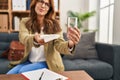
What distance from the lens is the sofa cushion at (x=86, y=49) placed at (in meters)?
2.65

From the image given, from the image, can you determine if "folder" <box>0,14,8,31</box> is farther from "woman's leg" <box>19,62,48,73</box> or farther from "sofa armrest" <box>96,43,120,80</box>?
"woman's leg" <box>19,62,48,73</box>

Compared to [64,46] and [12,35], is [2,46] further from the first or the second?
[64,46]

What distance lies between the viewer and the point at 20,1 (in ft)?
11.0

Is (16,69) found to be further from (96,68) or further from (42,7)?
(96,68)

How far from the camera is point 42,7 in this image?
1651mm

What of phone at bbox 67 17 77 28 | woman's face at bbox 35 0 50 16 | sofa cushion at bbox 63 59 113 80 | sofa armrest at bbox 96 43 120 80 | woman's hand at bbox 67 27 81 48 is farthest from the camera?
sofa armrest at bbox 96 43 120 80

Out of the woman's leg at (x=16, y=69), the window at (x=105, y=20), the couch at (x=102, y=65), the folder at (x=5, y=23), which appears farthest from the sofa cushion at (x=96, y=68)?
the folder at (x=5, y=23)

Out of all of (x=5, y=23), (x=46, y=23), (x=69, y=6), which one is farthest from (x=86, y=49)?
(x=5, y=23)

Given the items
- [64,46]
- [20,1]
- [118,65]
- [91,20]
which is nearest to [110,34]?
[91,20]

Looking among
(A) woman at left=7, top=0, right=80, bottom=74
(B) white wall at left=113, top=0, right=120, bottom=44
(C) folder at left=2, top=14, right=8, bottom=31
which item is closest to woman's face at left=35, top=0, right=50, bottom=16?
(A) woman at left=7, top=0, right=80, bottom=74

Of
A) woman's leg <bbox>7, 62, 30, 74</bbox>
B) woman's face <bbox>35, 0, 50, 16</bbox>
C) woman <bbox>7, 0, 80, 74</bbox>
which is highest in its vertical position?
woman's face <bbox>35, 0, 50, 16</bbox>

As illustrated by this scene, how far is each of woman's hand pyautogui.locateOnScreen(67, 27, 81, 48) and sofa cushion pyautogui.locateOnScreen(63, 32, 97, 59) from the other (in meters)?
1.23

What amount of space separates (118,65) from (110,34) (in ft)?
3.97

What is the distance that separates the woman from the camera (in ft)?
5.15
